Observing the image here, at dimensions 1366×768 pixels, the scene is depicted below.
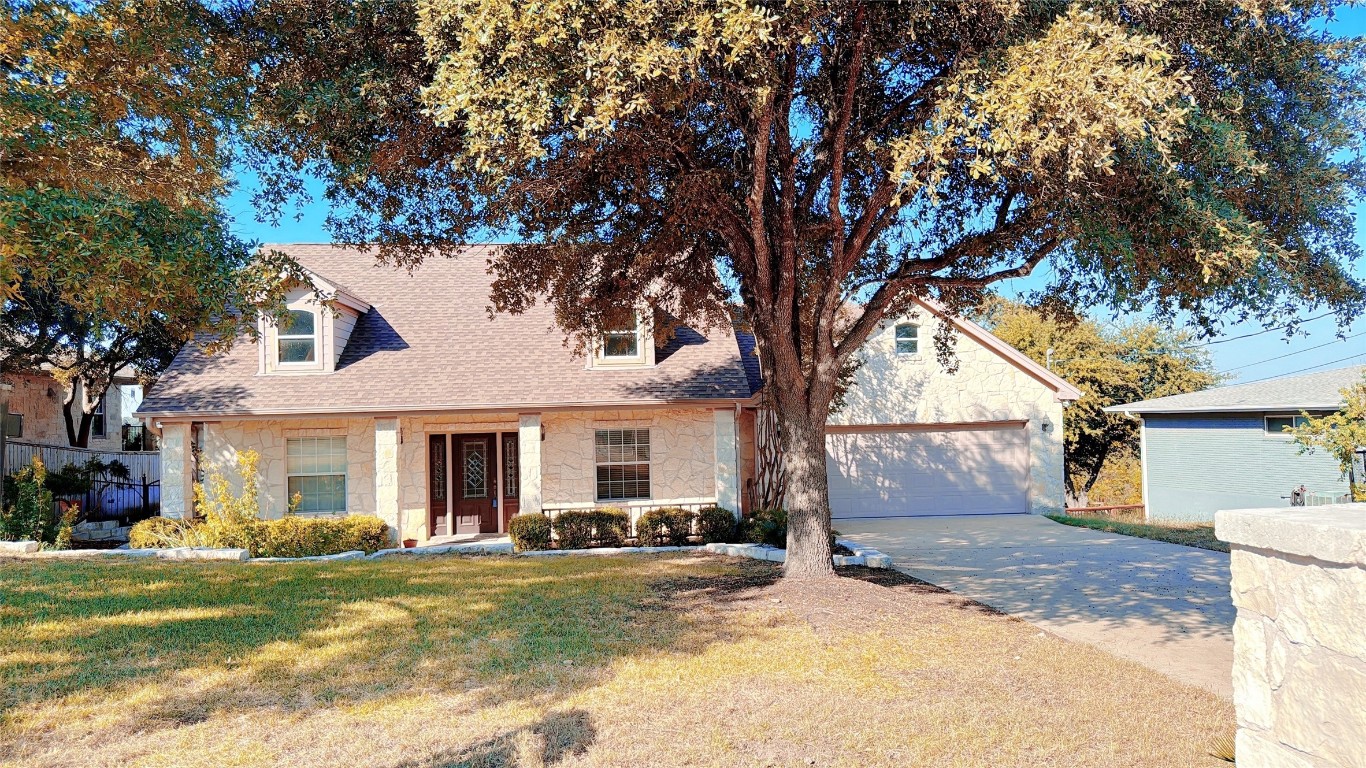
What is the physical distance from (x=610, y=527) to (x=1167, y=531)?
35.4ft

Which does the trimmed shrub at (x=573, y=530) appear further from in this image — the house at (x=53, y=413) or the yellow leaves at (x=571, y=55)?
the house at (x=53, y=413)

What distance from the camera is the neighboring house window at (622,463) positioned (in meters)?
16.4

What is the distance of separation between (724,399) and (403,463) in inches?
243

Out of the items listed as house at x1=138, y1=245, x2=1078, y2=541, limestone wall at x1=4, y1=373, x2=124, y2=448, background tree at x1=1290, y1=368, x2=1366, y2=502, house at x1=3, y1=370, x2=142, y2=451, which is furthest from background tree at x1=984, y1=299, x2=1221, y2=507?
limestone wall at x1=4, y1=373, x2=124, y2=448

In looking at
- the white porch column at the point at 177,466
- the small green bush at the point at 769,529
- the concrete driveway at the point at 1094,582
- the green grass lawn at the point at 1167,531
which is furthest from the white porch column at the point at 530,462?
the green grass lawn at the point at 1167,531

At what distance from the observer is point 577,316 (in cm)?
1286

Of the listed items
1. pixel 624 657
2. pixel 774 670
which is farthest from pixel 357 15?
pixel 774 670

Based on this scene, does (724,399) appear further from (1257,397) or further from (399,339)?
(1257,397)

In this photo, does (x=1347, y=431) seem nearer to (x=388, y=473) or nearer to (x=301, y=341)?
(x=388, y=473)

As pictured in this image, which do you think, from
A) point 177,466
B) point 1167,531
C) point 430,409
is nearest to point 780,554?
point 430,409

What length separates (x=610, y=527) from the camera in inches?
583

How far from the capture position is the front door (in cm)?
1669

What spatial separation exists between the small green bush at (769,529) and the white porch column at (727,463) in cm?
68

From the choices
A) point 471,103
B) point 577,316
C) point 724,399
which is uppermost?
point 471,103
